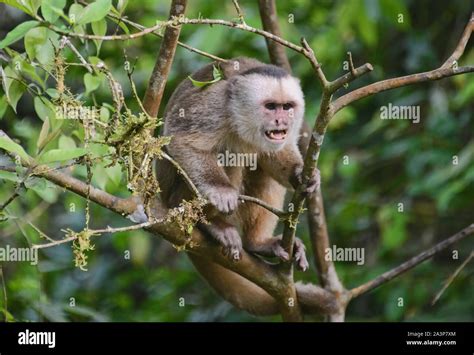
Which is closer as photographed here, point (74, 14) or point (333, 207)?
point (74, 14)

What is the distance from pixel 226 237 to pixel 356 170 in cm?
274

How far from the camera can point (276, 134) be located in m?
4.09

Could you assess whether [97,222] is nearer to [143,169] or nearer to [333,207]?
[333,207]

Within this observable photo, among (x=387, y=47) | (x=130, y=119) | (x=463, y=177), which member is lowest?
(x=130, y=119)

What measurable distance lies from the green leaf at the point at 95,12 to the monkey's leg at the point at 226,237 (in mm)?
1314

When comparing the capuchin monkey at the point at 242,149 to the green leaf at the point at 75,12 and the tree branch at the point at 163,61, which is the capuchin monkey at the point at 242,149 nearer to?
the tree branch at the point at 163,61

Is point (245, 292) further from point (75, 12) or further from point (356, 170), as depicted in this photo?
point (356, 170)

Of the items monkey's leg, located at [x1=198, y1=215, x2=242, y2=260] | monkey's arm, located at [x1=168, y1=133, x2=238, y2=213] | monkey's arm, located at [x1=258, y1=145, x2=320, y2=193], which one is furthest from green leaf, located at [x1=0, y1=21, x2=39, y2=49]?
monkey's arm, located at [x1=258, y1=145, x2=320, y2=193]

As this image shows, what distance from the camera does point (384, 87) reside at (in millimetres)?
3068

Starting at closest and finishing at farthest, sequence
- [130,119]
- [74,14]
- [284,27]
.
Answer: [130,119] → [74,14] → [284,27]

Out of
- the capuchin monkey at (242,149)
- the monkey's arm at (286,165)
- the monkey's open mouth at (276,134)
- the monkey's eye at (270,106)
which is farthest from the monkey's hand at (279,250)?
the monkey's eye at (270,106)

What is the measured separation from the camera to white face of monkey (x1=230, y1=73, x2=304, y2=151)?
4117 mm
